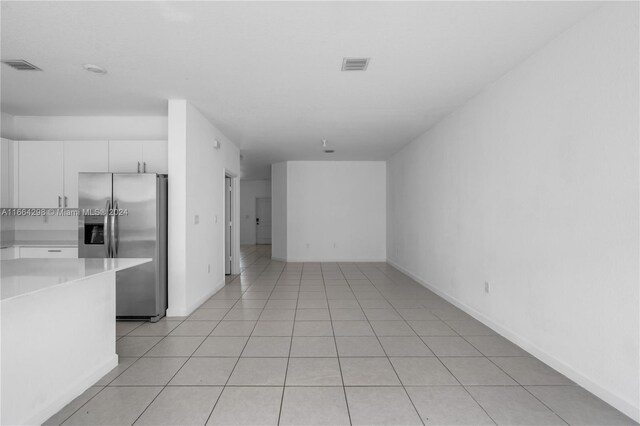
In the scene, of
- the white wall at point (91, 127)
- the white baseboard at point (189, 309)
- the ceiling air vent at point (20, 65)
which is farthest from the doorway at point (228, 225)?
the ceiling air vent at point (20, 65)

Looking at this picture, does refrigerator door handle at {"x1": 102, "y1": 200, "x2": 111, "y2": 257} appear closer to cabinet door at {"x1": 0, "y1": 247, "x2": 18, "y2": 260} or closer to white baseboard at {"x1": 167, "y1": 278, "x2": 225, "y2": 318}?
white baseboard at {"x1": 167, "y1": 278, "x2": 225, "y2": 318}

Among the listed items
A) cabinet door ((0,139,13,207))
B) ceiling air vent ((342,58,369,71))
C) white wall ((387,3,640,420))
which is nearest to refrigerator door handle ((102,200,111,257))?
cabinet door ((0,139,13,207))

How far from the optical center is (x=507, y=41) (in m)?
2.66

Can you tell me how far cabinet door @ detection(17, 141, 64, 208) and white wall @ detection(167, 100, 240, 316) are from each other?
1796mm

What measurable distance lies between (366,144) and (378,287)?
2.88 meters

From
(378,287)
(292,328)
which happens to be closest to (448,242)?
(378,287)

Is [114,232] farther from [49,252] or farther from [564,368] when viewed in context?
[564,368]

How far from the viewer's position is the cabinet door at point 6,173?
4.29m

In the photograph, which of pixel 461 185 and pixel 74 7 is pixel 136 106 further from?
pixel 461 185

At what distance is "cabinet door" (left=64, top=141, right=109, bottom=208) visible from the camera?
4.46 meters

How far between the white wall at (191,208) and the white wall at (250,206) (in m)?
8.56

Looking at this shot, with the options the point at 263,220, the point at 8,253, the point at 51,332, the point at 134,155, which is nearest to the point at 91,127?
the point at 134,155

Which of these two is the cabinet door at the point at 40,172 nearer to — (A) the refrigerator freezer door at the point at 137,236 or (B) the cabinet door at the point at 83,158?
(B) the cabinet door at the point at 83,158

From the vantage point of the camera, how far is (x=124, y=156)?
4.45 metres
